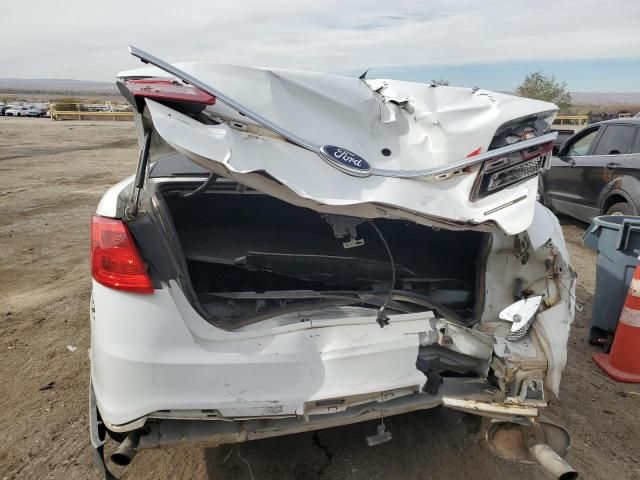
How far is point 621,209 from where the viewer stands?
21.4ft

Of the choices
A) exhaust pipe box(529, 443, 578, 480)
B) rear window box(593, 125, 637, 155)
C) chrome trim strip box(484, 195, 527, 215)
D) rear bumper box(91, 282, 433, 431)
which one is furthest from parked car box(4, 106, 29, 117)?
exhaust pipe box(529, 443, 578, 480)

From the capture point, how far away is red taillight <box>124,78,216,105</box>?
190 centimetres

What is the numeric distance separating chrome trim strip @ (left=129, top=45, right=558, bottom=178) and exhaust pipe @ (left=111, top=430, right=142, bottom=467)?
1.35m

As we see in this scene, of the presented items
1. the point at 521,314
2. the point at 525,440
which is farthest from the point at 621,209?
the point at 525,440

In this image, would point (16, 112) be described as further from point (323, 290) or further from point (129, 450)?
point (129, 450)

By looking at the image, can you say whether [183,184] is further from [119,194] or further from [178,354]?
[178,354]

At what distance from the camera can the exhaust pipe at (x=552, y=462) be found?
210 centimetres

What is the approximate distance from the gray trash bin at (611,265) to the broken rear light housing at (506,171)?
232cm

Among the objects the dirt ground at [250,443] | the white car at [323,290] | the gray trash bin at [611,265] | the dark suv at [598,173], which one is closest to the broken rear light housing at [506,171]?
the white car at [323,290]

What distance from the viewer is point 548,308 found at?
2459 millimetres

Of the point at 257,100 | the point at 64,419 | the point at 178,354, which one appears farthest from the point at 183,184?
the point at 64,419

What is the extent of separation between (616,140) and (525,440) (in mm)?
6112

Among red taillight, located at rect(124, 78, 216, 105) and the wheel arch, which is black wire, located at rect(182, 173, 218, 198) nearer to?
red taillight, located at rect(124, 78, 216, 105)

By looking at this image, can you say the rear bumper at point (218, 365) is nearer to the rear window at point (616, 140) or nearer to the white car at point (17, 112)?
the rear window at point (616, 140)
